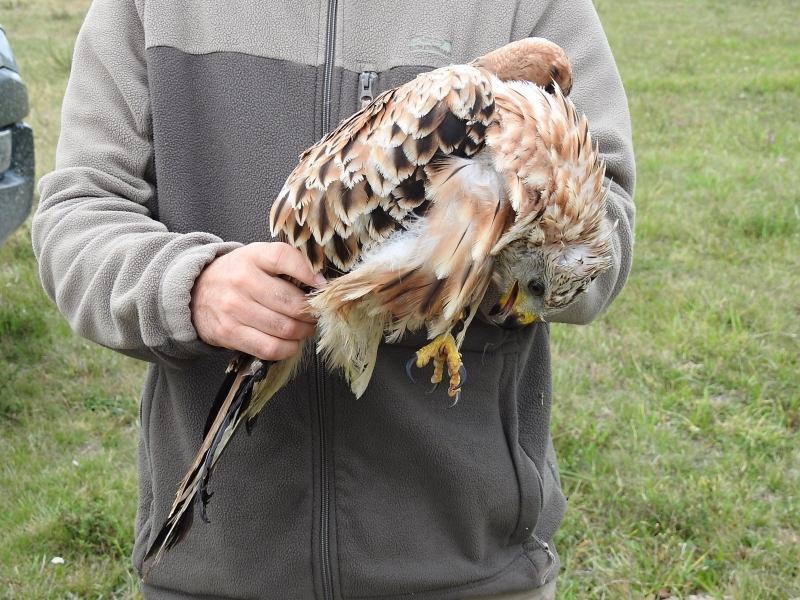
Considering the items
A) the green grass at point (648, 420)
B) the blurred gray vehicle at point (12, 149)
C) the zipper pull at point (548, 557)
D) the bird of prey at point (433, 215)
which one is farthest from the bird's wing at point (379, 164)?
the blurred gray vehicle at point (12, 149)

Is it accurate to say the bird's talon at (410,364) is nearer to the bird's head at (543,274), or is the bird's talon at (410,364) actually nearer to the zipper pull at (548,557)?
the bird's head at (543,274)

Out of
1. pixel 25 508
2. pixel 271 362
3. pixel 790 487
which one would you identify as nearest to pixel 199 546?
pixel 271 362

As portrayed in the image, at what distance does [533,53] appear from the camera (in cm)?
200

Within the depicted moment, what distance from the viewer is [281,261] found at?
171cm

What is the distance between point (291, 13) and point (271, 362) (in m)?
0.97

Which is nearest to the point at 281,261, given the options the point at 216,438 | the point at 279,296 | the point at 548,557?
the point at 279,296

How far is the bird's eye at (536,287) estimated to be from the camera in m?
1.82

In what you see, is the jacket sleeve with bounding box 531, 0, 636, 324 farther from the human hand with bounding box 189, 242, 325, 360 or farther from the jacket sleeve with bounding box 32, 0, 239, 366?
the jacket sleeve with bounding box 32, 0, 239, 366

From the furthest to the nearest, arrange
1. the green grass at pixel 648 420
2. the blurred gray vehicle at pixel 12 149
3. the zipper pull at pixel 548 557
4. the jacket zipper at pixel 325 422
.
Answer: the blurred gray vehicle at pixel 12 149, the green grass at pixel 648 420, the zipper pull at pixel 548 557, the jacket zipper at pixel 325 422

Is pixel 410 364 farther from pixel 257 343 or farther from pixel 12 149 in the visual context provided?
pixel 12 149

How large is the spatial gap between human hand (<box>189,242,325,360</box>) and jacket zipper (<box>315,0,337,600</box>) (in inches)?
12.8

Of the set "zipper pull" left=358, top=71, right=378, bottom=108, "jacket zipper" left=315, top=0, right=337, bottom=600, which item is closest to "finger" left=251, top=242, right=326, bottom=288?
"jacket zipper" left=315, top=0, right=337, bottom=600

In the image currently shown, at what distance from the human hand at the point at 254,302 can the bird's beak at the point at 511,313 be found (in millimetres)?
499

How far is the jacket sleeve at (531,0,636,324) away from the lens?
209cm
